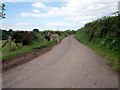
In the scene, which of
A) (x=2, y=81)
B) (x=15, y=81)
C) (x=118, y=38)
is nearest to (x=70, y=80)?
(x=15, y=81)

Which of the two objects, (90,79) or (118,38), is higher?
(118,38)

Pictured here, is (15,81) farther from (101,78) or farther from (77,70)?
(101,78)

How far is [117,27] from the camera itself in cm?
1190

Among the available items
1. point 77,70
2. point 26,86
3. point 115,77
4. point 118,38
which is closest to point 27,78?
point 26,86

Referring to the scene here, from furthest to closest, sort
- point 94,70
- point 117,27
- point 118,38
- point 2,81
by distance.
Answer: point 117,27
point 118,38
point 94,70
point 2,81

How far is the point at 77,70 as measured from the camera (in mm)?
6863

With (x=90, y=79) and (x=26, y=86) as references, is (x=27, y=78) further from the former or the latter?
(x=90, y=79)

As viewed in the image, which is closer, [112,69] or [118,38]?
[112,69]

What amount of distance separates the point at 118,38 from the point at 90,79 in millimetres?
6026

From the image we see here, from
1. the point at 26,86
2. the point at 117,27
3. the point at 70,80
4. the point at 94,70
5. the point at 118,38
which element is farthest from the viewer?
the point at 117,27

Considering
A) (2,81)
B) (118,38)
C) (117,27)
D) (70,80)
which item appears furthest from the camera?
(117,27)

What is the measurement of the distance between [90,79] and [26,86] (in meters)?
2.29

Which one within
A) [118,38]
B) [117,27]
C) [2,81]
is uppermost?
[117,27]

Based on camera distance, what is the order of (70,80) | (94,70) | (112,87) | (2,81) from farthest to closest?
(94,70) < (2,81) < (70,80) < (112,87)
